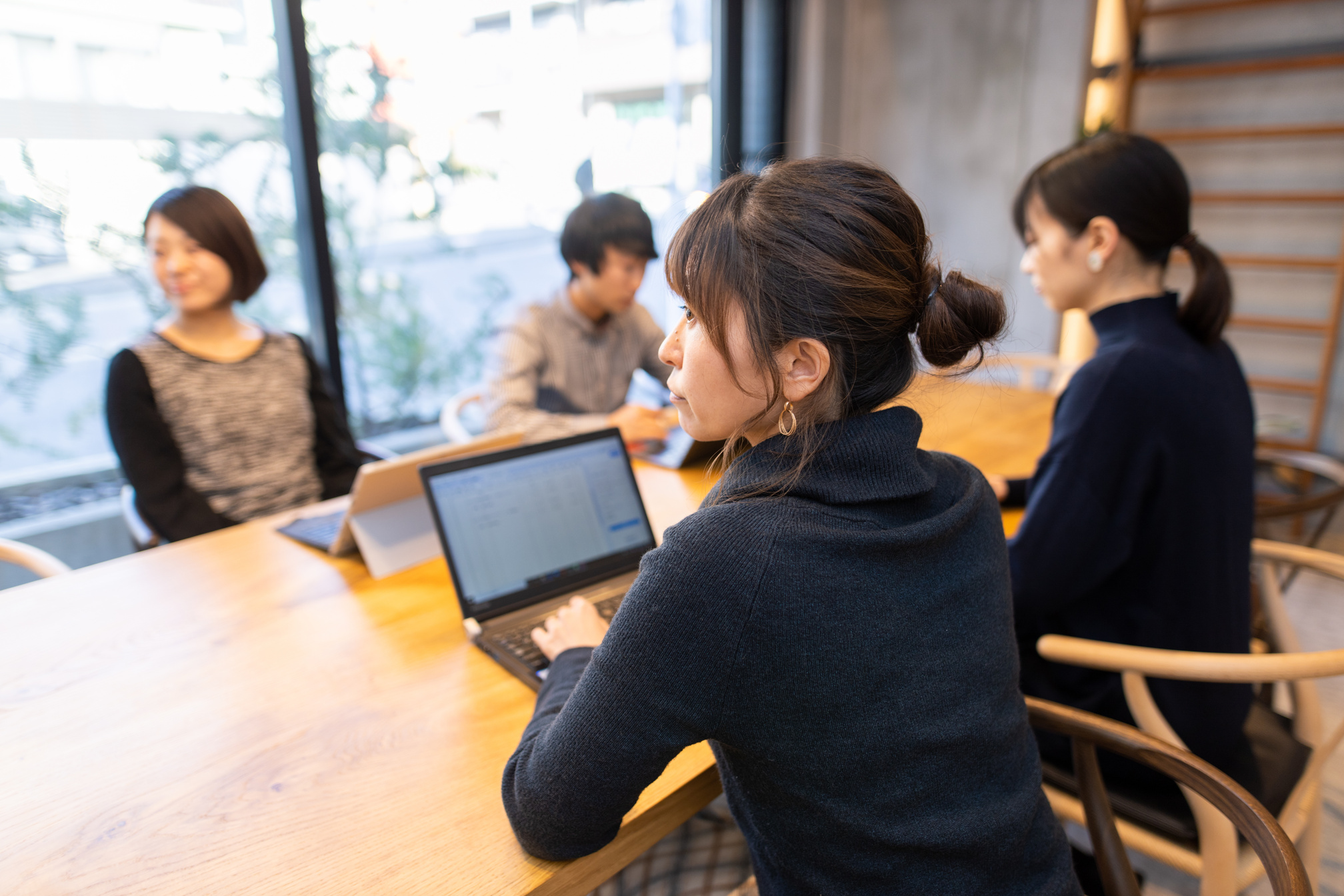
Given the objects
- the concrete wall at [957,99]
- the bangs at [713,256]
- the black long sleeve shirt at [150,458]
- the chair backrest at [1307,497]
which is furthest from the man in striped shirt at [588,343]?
the concrete wall at [957,99]

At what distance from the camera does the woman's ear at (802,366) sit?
75 cm

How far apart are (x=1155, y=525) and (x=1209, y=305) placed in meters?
0.41

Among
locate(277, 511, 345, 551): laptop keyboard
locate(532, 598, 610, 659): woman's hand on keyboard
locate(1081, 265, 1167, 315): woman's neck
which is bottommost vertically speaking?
locate(277, 511, 345, 551): laptop keyboard

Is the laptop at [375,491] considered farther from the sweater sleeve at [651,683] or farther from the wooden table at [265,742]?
the sweater sleeve at [651,683]

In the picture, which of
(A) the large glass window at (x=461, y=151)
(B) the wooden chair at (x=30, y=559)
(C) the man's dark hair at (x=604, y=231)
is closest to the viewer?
(B) the wooden chair at (x=30, y=559)

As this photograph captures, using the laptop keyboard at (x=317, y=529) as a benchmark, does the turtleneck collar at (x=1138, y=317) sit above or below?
above

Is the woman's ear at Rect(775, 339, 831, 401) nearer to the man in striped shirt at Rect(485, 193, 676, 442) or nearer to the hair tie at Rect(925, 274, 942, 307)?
the hair tie at Rect(925, 274, 942, 307)

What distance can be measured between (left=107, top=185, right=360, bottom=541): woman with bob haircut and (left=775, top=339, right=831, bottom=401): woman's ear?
1.60 metres

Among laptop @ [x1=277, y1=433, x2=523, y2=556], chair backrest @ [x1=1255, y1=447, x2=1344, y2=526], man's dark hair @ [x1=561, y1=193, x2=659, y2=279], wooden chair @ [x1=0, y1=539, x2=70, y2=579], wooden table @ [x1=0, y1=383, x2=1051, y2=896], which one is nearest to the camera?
wooden table @ [x1=0, y1=383, x2=1051, y2=896]

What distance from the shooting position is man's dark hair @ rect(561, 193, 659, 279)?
2.24m

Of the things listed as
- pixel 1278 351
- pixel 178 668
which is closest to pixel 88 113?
pixel 178 668

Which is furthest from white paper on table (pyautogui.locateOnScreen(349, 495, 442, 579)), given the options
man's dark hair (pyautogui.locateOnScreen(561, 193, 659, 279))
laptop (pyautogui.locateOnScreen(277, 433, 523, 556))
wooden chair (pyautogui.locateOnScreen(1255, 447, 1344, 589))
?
wooden chair (pyautogui.locateOnScreen(1255, 447, 1344, 589))

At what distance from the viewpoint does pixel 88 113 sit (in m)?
2.24

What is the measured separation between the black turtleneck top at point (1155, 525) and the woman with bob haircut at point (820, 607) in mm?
501
